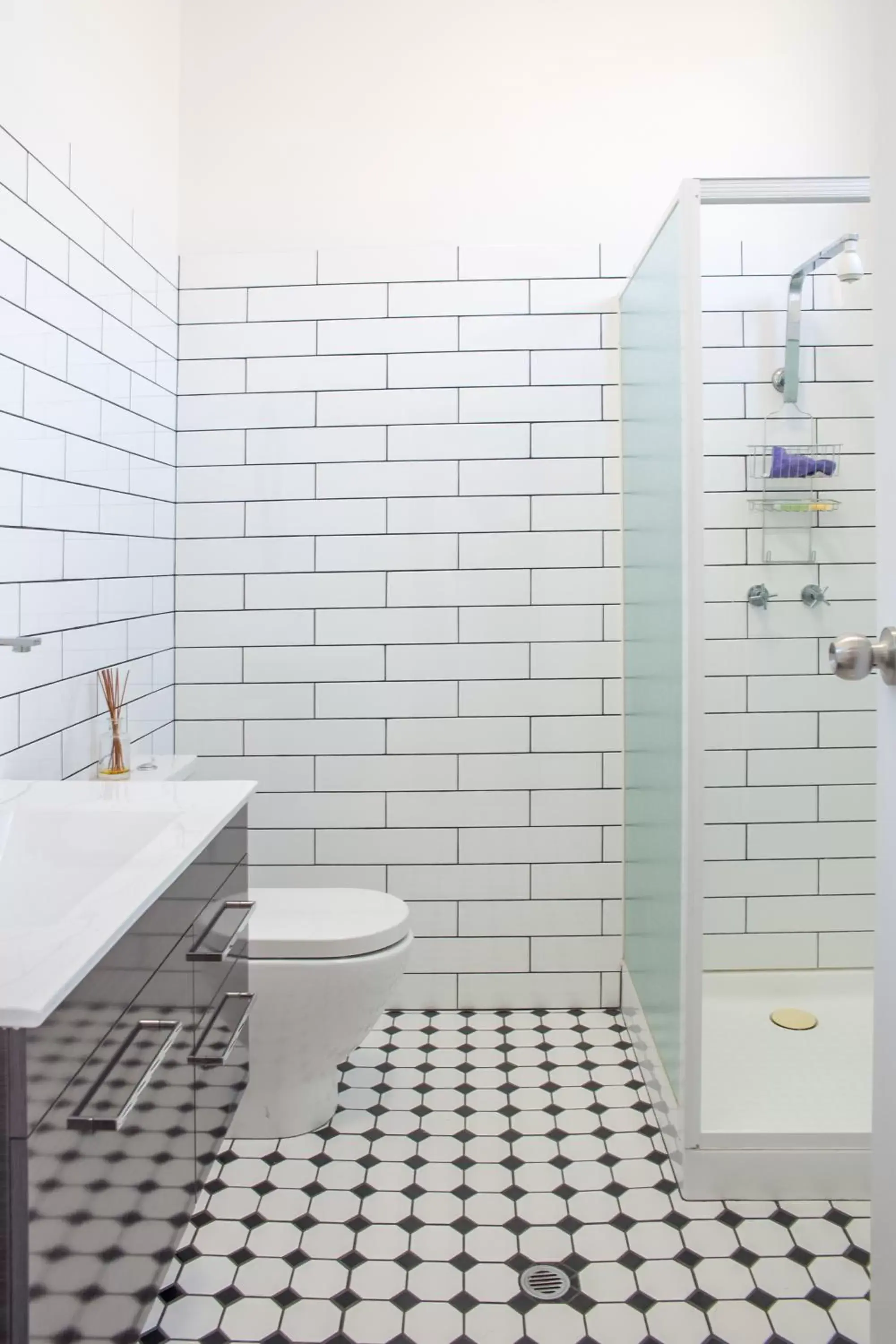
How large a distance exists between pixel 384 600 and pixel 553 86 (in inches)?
58.6

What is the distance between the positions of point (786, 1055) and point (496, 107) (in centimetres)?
258

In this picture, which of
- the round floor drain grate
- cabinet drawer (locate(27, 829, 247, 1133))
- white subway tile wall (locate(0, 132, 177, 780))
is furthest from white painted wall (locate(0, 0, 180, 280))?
the round floor drain grate

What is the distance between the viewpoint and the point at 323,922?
221 centimetres

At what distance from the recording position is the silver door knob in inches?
40.0

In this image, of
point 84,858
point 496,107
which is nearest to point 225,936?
point 84,858

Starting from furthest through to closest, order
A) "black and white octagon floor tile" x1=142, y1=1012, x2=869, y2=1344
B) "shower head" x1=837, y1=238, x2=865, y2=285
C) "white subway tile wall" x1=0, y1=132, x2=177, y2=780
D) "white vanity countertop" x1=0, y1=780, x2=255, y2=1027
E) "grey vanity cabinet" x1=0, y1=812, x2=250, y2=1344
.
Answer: "shower head" x1=837, y1=238, x2=865, y2=285
"white subway tile wall" x1=0, y1=132, x2=177, y2=780
"black and white octagon floor tile" x1=142, y1=1012, x2=869, y2=1344
"white vanity countertop" x1=0, y1=780, x2=255, y2=1027
"grey vanity cabinet" x1=0, y1=812, x2=250, y2=1344

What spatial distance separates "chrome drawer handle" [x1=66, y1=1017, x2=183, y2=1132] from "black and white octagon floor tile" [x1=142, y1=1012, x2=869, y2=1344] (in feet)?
2.03

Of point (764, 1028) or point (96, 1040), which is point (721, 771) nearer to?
point (764, 1028)

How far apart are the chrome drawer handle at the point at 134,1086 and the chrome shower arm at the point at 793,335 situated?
225 cm

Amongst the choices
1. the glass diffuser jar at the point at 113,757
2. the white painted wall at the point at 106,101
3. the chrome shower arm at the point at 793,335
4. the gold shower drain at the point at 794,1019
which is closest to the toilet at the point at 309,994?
the glass diffuser jar at the point at 113,757

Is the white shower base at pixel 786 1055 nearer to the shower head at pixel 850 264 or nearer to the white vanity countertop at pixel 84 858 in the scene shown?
the white vanity countertop at pixel 84 858

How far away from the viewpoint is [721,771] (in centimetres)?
288

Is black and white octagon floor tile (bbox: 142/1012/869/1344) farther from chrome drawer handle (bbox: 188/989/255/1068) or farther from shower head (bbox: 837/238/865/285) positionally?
shower head (bbox: 837/238/865/285)

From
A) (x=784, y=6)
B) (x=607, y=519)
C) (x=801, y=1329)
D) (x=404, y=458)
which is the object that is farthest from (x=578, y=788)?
(x=784, y=6)
